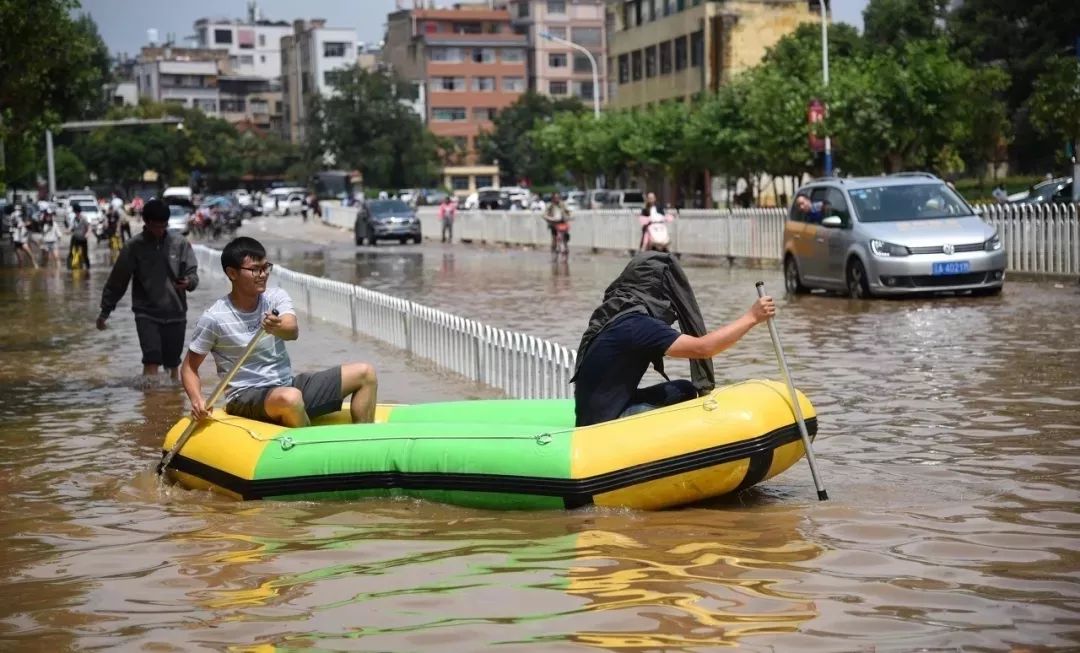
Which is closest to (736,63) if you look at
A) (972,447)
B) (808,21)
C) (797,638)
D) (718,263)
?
(808,21)

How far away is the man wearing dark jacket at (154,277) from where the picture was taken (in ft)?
45.3

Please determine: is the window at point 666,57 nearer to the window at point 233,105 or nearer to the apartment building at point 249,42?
the window at point 233,105

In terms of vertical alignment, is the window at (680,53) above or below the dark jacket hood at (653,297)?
above

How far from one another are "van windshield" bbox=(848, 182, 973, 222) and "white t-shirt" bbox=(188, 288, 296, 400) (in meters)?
14.1

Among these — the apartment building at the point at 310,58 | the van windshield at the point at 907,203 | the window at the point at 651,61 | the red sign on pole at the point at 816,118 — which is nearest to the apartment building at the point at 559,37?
the apartment building at the point at 310,58

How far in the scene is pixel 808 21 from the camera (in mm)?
73750

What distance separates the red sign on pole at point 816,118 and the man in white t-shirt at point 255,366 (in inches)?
1238

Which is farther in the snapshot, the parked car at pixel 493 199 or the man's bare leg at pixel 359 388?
the parked car at pixel 493 199

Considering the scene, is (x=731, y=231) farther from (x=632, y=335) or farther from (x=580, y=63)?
(x=580, y=63)

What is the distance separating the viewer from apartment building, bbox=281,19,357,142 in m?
158

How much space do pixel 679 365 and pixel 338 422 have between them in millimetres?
6379

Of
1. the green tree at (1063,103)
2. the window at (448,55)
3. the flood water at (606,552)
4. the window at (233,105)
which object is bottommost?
the flood water at (606,552)

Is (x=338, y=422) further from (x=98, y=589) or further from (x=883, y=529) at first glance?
(x=883, y=529)

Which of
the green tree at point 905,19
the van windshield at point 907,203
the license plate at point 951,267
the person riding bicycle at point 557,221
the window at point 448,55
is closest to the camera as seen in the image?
the license plate at point 951,267
